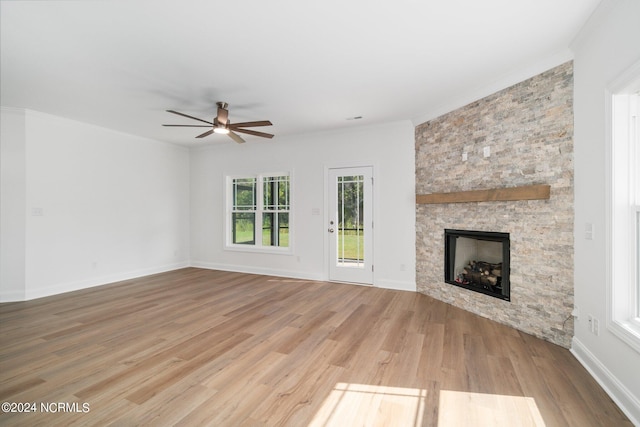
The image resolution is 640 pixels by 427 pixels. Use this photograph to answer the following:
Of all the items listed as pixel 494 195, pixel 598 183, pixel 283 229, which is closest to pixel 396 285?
pixel 494 195

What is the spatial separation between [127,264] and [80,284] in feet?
2.72

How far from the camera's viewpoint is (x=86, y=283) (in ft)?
16.4

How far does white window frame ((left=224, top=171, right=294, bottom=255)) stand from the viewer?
589cm

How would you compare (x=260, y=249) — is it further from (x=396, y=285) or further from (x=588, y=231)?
(x=588, y=231)

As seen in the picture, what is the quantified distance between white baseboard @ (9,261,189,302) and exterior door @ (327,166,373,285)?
12.5ft

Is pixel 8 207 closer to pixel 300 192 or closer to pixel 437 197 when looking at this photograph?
pixel 300 192

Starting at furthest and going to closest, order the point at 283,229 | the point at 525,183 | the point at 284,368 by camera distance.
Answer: the point at 283,229 → the point at 525,183 → the point at 284,368

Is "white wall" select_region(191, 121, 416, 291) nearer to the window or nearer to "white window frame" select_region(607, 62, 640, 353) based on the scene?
the window

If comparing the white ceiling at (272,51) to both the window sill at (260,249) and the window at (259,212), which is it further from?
the window sill at (260,249)

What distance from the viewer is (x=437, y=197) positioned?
163 inches

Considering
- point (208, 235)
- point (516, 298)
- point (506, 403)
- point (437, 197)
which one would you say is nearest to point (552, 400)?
point (506, 403)

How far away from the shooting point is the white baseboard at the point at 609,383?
1791 millimetres

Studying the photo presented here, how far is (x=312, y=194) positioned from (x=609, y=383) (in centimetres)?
451

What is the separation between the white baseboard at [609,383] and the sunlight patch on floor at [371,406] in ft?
4.04
